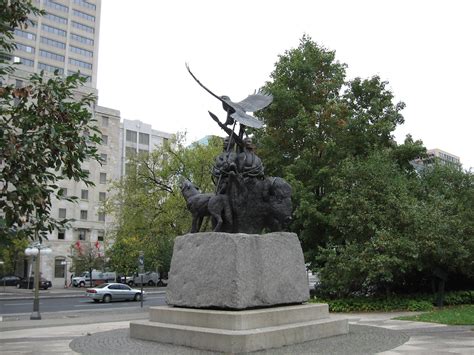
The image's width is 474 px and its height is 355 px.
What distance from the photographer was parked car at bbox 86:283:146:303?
103ft

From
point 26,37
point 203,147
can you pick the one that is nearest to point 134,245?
point 203,147

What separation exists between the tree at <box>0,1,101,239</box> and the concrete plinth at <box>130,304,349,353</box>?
3.17 metres

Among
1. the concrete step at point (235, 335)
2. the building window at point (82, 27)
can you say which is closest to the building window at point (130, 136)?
the building window at point (82, 27)

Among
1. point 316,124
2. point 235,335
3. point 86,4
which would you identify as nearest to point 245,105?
point 235,335

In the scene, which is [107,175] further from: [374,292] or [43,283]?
[374,292]

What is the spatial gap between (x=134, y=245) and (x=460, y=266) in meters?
18.0

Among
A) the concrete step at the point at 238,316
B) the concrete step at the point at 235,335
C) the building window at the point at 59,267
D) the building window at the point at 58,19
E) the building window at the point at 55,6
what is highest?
the building window at the point at 55,6

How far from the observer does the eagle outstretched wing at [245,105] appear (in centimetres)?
1070

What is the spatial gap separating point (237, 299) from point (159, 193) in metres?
21.6

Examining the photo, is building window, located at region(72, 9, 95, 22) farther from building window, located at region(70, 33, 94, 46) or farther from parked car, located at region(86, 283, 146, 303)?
parked car, located at region(86, 283, 146, 303)

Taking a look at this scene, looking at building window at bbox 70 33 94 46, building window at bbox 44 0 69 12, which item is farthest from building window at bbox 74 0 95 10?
building window at bbox 70 33 94 46

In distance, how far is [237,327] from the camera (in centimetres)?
827

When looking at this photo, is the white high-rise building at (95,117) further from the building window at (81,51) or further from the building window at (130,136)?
the building window at (130,136)

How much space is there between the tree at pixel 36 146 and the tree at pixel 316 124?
14.6m
